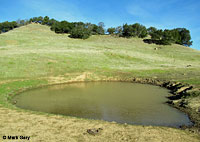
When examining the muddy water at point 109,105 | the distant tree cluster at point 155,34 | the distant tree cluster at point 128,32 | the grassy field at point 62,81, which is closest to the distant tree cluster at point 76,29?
the distant tree cluster at point 128,32

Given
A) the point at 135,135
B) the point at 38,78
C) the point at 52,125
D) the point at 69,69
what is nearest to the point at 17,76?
the point at 38,78

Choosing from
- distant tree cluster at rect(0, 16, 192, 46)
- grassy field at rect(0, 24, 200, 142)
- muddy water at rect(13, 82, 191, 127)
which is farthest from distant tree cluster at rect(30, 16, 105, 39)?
muddy water at rect(13, 82, 191, 127)

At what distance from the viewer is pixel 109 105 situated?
18.2 m

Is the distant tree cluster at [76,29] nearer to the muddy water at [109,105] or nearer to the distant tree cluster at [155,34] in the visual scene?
the distant tree cluster at [155,34]

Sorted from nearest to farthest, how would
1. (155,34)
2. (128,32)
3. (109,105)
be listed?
(109,105) < (155,34) < (128,32)

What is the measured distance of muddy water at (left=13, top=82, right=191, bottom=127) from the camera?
1437cm

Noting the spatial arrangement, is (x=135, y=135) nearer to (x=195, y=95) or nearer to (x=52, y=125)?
(x=52, y=125)

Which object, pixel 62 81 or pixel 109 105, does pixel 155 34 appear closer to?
pixel 62 81

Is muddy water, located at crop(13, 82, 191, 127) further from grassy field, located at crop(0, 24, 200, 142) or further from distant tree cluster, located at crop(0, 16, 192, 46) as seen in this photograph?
distant tree cluster, located at crop(0, 16, 192, 46)

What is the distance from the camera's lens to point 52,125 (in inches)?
445

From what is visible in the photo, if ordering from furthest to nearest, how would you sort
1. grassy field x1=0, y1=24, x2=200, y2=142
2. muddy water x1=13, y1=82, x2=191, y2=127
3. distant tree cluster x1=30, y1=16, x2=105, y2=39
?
distant tree cluster x1=30, y1=16, x2=105, y2=39 < muddy water x1=13, y1=82, x2=191, y2=127 < grassy field x1=0, y1=24, x2=200, y2=142

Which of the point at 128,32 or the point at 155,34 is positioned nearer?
the point at 155,34

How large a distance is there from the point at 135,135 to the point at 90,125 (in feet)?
9.89

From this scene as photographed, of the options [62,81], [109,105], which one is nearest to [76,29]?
[62,81]
